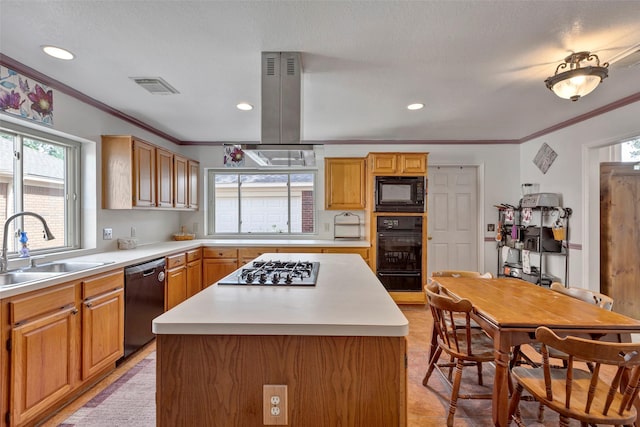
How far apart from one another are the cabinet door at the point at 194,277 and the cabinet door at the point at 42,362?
5.43 feet

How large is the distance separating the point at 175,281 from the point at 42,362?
5.19 feet

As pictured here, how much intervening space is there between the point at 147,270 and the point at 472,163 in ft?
14.5

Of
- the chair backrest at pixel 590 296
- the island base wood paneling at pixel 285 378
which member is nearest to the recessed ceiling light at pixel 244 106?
the island base wood paneling at pixel 285 378

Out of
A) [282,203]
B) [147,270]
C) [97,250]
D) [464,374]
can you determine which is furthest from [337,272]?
[282,203]

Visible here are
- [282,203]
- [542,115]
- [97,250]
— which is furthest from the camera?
[282,203]

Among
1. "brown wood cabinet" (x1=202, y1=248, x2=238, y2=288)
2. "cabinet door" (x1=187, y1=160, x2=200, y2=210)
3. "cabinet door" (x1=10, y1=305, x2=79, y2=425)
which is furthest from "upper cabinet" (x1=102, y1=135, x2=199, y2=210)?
"cabinet door" (x1=10, y1=305, x2=79, y2=425)

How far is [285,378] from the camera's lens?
113cm

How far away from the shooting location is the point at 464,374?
8.21 ft

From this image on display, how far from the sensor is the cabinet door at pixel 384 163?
4.13 m

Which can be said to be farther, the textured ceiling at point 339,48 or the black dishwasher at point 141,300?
the black dishwasher at point 141,300

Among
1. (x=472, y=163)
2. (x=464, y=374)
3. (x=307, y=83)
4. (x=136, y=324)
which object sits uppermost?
(x=307, y=83)

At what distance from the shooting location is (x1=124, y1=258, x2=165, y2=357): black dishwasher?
2646mm

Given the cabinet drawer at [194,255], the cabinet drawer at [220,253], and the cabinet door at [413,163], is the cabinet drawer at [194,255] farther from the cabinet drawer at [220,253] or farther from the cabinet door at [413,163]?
the cabinet door at [413,163]

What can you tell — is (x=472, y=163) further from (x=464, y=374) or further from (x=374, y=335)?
(x=374, y=335)
